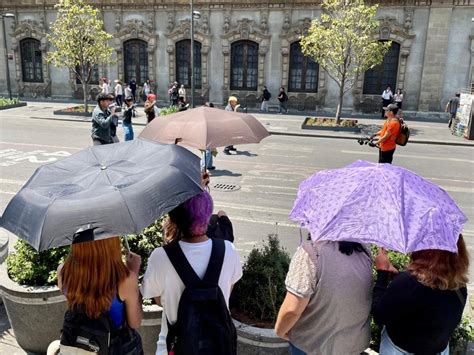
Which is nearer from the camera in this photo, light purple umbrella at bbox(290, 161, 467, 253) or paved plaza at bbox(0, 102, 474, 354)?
light purple umbrella at bbox(290, 161, 467, 253)

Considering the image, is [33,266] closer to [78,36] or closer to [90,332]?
[90,332]

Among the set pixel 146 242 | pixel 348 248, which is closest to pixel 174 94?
pixel 146 242

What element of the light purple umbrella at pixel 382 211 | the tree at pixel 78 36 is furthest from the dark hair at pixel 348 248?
the tree at pixel 78 36

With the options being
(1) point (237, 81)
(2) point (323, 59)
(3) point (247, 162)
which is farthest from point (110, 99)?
Result: (1) point (237, 81)

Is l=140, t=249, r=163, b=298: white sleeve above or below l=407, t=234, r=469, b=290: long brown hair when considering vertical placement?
below

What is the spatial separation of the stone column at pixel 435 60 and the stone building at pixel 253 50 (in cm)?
5

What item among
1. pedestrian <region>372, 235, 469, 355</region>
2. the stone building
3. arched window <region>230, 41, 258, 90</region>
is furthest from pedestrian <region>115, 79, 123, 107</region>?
pedestrian <region>372, 235, 469, 355</region>

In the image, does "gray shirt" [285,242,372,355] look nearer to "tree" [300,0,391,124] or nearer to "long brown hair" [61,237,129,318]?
"long brown hair" [61,237,129,318]

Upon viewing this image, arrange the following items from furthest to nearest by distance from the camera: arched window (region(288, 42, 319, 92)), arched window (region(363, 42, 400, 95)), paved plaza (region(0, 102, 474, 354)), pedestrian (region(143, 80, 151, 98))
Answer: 1. pedestrian (region(143, 80, 151, 98))
2. arched window (region(288, 42, 319, 92))
3. arched window (region(363, 42, 400, 95))
4. paved plaza (region(0, 102, 474, 354))

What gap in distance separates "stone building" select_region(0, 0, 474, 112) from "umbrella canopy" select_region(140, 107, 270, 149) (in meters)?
21.7

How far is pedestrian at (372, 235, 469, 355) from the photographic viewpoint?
2.43 m

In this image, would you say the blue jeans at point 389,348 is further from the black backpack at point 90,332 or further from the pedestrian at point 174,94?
the pedestrian at point 174,94

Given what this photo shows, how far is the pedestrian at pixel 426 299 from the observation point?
243 cm

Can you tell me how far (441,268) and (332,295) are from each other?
0.61 metres
